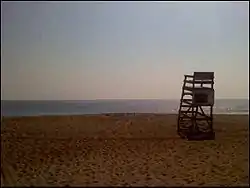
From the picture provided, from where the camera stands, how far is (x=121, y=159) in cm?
490

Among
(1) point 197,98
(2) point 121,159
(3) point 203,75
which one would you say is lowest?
(2) point 121,159

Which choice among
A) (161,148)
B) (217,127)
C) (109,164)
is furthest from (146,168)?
(217,127)

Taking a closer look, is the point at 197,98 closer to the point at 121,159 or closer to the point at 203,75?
the point at 203,75

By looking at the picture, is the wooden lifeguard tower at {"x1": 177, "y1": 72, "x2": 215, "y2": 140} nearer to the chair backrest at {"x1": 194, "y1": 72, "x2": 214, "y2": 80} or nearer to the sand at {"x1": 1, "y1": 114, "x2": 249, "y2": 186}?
the chair backrest at {"x1": 194, "y1": 72, "x2": 214, "y2": 80}

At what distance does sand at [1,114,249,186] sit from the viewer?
3850 millimetres

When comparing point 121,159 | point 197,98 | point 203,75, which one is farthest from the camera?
point 197,98

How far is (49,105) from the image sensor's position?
63.5 feet

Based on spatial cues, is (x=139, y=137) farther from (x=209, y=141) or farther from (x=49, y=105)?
(x=49, y=105)

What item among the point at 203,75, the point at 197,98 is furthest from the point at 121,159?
the point at 203,75

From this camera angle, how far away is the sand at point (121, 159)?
12.6ft

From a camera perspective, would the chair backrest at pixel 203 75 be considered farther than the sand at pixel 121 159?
Yes

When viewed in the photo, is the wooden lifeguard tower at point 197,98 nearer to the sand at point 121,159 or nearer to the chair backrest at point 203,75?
the chair backrest at point 203,75

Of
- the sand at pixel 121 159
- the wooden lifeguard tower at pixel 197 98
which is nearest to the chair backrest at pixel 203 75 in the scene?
the wooden lifeguard tower at pixel 197 98

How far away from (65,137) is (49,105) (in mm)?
12974
